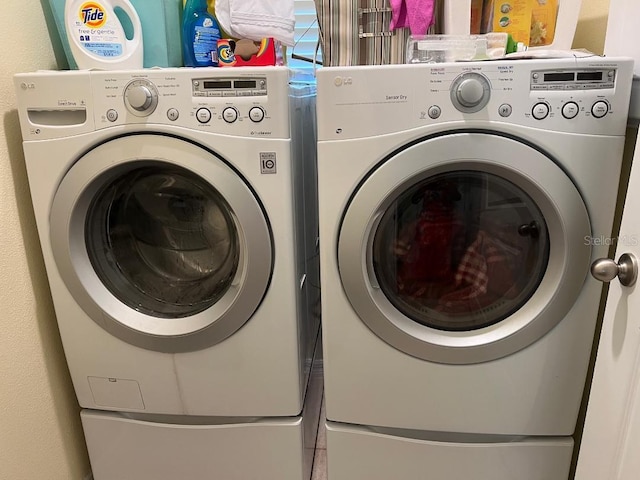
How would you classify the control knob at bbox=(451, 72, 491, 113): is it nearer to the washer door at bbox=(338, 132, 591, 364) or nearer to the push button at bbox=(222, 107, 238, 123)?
the washer door at bbox=(338, 132, 591, 364)

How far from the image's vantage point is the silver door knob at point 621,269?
726 millimetres

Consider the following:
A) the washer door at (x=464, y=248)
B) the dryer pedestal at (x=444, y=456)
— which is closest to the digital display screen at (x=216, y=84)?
the washer door at (x=464, y=248)

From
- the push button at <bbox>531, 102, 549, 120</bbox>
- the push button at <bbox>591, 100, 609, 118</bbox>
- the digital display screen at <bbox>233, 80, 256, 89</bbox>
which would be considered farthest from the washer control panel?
the push button at <bbox>591, 100, 609, 118</bbox>

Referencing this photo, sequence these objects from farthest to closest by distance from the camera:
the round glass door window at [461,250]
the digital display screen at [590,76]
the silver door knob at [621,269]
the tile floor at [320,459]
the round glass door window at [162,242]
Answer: the tile floor at [320,459] → the round glass door window at [162,242] → the round glass door window at [461,250] → the digital display screen at [590,76] → the silver door knob at [621,269]

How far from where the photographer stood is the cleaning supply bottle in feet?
3.86

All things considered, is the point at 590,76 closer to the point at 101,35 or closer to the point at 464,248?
the point at 464,248

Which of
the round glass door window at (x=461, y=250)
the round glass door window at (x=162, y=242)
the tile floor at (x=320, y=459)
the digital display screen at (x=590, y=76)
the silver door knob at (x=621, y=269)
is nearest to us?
the silver door knob at (x=621, y=269)

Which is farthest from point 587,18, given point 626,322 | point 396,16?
point 626,322

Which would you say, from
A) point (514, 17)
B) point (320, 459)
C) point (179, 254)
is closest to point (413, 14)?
point (514, 17)

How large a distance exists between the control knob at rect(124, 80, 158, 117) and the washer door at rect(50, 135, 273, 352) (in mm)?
55

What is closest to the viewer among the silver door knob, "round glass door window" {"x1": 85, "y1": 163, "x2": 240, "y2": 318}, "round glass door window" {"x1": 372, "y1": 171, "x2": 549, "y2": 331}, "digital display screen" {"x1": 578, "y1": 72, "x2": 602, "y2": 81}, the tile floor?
the silver door knob

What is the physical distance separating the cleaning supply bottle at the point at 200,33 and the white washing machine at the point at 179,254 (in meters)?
0.25

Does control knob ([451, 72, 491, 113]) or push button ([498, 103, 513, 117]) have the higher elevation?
control knob ([451, 72, 491, 113])

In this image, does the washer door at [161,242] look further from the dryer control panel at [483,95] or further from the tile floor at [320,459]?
the tile floor at [320,459]
